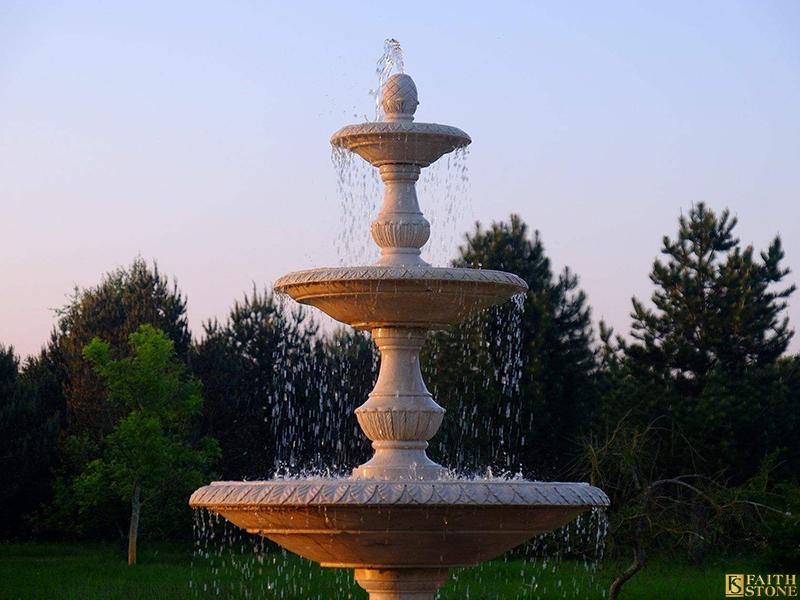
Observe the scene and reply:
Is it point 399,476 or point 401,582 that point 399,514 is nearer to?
point 401,582

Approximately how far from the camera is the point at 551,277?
4509cm

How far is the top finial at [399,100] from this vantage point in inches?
518

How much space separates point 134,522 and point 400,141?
24733mm

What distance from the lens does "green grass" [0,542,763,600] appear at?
93.8 feet

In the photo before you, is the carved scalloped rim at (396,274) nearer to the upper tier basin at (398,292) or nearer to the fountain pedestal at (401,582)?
the upper tier basin at (398,292)

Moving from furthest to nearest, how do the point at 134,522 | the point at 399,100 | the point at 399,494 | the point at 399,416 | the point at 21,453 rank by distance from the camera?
the point at 21,453 → the point at 134,522 → the point at 399,100 → the point at 399,416 → the point at 399,494

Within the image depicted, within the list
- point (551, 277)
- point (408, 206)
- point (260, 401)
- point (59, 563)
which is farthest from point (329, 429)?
point (408, 206)

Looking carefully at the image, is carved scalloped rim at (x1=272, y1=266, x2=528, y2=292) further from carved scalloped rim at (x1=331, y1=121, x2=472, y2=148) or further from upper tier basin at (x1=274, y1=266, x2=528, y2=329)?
carved scalloped rim at (x1=331, y1=121, x2=472, y2=148)

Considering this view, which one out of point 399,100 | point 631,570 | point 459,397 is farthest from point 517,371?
point 399,100

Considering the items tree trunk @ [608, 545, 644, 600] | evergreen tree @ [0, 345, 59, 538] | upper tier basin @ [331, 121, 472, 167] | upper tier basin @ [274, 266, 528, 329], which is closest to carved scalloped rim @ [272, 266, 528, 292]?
upper tier basin @ [274, 266, 528, 329]

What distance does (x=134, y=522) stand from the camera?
36.0 m

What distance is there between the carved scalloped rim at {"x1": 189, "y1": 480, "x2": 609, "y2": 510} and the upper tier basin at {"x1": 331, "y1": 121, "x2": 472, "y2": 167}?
127 inches

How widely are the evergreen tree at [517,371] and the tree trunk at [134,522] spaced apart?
7624 mm

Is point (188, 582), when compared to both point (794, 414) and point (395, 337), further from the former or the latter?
point (395, 337)
